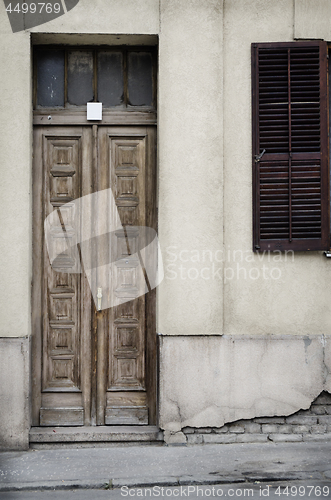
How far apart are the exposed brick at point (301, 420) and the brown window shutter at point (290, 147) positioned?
168 centimetres

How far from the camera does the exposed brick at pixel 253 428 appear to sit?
4.61 m

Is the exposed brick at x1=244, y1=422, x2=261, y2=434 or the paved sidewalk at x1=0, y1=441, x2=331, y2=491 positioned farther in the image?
the exposed brick at x1=244, y1=422, x2=261, y2=434

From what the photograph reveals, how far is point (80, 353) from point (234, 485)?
1935mm

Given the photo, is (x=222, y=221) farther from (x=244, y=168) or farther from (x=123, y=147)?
(x=123, y=147)

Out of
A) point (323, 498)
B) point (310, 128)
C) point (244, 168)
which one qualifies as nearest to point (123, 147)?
point (244, 168)

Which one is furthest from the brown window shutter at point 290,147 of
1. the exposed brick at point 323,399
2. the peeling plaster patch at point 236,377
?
the exposed brick at point 323,399

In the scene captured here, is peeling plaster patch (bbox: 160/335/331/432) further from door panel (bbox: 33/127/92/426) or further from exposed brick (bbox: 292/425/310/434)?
door panel (bbox: 33/127/92/426)

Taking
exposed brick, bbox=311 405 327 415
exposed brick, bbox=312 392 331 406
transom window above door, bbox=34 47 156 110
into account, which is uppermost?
transom window above door, bbox=34 47 156 110

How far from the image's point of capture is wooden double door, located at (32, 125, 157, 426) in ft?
15.7

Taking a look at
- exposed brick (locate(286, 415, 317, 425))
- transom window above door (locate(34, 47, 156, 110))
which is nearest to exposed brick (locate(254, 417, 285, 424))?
exposed brick (locate(286, 415, 317, 425))

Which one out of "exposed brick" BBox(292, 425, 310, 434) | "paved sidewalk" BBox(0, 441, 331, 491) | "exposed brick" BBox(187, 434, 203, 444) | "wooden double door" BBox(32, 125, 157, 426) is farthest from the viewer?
"wooden double door" BBox(32, 125, 157, 426)

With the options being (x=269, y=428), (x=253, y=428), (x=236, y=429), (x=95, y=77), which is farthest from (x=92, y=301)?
(x=95, y=77)

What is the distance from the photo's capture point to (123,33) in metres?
4.53

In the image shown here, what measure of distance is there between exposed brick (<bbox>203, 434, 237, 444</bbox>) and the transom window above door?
3356mm
